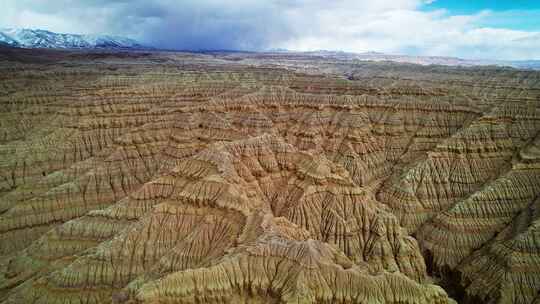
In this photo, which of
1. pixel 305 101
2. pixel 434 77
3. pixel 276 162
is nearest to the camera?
pixel 276 162

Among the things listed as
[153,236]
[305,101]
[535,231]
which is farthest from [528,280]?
[305,101]

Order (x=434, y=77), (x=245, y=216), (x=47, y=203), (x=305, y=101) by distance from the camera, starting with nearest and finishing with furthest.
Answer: (x=245, y=216), (x=47, y=203), (x=305, y=101), (x=434, y=77)

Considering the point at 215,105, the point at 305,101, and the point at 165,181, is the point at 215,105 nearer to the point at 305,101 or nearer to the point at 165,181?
the point at 305,101

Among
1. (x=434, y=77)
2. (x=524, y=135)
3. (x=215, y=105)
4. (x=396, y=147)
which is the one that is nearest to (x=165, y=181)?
(x=215, y=105)

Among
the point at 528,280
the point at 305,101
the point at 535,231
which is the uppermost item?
the point at 305,101

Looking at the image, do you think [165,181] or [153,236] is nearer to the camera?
[153,236]

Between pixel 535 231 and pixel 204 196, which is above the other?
pixel 204 196
